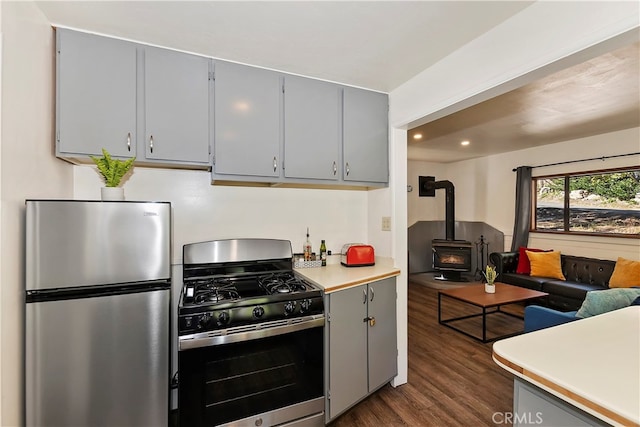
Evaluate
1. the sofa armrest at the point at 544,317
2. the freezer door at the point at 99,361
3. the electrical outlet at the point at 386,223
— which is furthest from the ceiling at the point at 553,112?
the freezer door at the point at 99,361

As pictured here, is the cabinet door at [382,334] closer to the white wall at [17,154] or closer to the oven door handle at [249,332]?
the oven door handle at [249,332]

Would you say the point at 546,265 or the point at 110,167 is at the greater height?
the point at 110,167

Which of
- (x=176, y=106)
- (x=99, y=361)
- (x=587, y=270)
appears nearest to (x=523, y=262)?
(x=587, y=270)

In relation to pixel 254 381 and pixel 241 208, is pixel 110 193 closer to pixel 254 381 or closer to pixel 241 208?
→ pixel 241 208

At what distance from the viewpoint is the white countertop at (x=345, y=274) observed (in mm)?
1955

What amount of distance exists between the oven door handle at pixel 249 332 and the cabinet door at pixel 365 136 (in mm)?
1132

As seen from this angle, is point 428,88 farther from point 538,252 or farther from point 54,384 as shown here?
point 538,252

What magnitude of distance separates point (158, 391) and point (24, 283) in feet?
2.69

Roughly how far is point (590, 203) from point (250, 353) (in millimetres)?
5282

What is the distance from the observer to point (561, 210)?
4750mm

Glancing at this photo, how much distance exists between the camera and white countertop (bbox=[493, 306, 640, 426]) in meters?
0.79

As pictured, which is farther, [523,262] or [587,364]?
[523,262]

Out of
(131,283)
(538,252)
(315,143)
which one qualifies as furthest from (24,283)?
(538,252)

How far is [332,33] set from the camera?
1666mm
